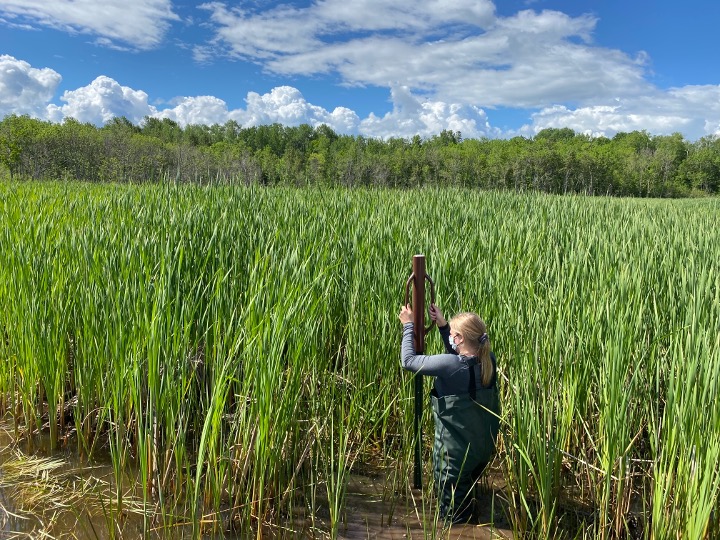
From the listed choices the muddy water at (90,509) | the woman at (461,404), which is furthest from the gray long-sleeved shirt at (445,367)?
the muddy water at (90,509)

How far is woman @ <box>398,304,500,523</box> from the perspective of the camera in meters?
1.96

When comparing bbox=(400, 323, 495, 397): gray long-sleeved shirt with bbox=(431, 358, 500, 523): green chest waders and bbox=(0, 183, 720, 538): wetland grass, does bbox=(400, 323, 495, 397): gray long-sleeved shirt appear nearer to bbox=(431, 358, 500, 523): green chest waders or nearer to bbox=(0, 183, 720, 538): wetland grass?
bbox=(431, 358, 500, 523): green chest waders

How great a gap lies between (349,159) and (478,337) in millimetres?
50495

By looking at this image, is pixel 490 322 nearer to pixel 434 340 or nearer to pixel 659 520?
pixel 434 340

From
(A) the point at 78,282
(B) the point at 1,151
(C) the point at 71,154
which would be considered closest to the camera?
(A) the point at 78,282

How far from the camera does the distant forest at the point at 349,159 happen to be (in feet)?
115

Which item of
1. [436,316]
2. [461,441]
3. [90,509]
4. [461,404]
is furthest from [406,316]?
[90,509]

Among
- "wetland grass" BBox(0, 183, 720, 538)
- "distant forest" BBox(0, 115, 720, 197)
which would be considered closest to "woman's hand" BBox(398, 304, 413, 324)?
"wetland grass" BBox(0, 183, 720, 538)

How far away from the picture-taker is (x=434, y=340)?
7.62ft

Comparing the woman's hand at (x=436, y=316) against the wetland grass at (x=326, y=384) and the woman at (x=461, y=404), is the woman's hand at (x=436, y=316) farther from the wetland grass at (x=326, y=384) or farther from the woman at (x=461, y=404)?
the wetland grass at (x=326, y=384)

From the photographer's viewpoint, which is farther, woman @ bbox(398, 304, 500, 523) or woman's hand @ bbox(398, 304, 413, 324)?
woman's hand @ bbox(398, 304, 413, 324)

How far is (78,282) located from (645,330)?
2.98 m

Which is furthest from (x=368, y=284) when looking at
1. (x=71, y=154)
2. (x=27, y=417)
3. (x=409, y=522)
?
(x=71, y=154)

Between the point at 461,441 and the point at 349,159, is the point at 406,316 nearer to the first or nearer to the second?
the point at 461,441
